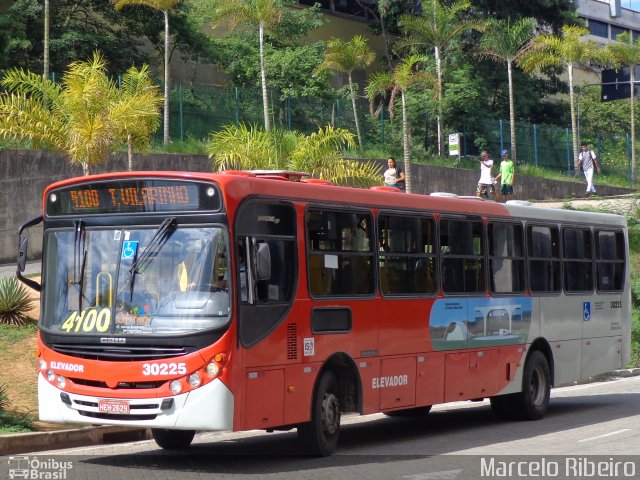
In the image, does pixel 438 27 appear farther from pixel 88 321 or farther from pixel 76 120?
pixel 88 321

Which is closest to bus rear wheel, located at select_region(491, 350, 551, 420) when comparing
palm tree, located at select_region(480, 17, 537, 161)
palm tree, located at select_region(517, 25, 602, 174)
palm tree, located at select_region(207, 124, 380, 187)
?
palm tree, located at select_region(207, 124, 380, 187)

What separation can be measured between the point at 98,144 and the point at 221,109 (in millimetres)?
13687

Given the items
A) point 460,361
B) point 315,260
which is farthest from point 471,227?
point 315,260

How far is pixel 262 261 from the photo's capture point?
36.4 ft

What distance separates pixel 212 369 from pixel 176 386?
0.38 meters

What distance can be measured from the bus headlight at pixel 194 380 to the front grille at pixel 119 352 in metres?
0.23

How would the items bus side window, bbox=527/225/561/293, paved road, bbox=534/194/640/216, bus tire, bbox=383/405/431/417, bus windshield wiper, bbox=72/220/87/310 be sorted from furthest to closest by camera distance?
paved road, bbox=534/194/640/216 < bus side window, bbox=527/225/561/293 < bus tire, bbox=383/405/431/417 < bus windshield wiper, bbox=72/220/87/310

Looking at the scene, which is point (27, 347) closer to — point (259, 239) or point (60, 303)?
point (60, 303)

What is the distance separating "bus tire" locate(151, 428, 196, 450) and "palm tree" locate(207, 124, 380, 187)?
1271cm

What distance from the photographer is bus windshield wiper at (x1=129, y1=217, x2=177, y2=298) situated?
11.0 metres

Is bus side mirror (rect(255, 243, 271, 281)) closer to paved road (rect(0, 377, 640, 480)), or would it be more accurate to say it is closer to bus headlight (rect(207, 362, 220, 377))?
bus headlight (rect(207, 362, 220, 377))

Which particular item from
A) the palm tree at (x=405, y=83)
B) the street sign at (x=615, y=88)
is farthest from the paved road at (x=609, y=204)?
the street sign at (x=615, y=88)

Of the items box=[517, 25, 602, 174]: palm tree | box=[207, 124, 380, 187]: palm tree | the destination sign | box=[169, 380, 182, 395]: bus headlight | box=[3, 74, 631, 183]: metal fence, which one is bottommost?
box=[169, 380, 182, 395]: bus headlight

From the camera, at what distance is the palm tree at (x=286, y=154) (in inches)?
989
